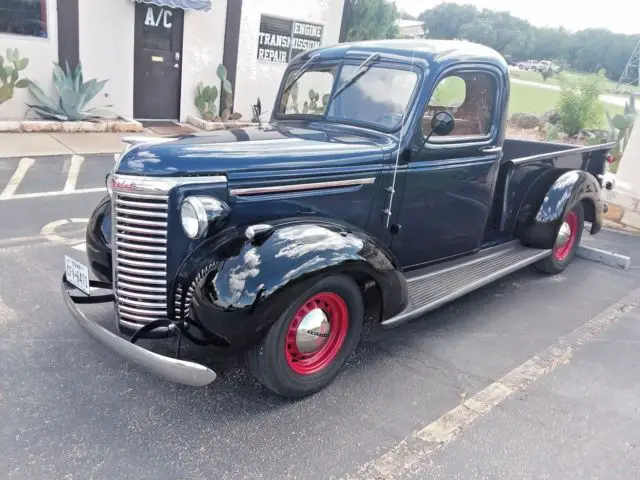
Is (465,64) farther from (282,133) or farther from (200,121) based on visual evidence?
(200,121)

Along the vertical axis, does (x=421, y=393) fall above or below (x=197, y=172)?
below

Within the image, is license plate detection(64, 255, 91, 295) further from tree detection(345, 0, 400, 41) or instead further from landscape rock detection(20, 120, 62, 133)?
tree detection(345, 0, 400, 41)

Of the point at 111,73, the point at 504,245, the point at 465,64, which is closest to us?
the point at 465,64

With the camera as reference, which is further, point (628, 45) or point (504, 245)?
point (628, 45)

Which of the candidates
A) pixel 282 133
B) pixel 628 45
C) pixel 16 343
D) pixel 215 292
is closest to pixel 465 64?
pixel 282 133

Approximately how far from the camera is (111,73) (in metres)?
9.70

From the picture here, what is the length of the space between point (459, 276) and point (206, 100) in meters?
7.94

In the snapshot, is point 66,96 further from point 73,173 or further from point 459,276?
point 459,276

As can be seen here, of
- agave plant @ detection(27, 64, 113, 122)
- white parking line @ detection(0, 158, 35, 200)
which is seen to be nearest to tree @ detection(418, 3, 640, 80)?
agave plant @ detection(27, 64, 113, 122)

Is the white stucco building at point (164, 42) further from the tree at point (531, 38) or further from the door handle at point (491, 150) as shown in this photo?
the tree at point (531, 38)

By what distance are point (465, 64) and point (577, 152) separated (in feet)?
5.82

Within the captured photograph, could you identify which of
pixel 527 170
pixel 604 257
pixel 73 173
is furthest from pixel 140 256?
pixel 73 173

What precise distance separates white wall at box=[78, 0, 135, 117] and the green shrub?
389 inches

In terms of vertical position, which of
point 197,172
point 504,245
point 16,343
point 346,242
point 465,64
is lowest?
point 16,343
